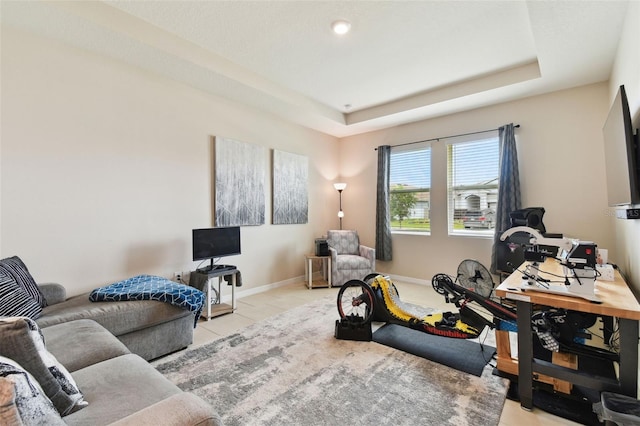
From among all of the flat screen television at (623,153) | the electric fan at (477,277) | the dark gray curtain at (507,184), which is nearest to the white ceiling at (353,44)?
the dark gray curtain at (507,184)

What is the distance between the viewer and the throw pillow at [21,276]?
2050 millimetres

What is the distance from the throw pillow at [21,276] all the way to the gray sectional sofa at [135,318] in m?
0.10

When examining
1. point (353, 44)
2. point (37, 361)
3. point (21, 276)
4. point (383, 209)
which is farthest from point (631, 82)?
point (21, 276)

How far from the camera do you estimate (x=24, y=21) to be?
7.64ft

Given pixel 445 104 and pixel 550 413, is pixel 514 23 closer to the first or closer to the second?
pixel 445 104

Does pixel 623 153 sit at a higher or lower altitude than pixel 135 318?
higher

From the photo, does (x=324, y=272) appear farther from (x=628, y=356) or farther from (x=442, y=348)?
(x=628, y=356)

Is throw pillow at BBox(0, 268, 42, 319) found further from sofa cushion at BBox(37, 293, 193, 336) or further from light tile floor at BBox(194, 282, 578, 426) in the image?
light tile floor at BBox(194, 282, 578, 426)

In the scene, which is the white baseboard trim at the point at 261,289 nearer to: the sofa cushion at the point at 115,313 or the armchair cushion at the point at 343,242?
the armchair cushion at the point at 343,242

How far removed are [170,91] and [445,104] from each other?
3556mm

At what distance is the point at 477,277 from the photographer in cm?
299

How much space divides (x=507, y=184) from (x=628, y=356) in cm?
277

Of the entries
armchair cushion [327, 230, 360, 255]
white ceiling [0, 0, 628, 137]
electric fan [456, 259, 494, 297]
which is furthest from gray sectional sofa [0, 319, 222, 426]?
armchair cushion [327, 230, 360, 255]

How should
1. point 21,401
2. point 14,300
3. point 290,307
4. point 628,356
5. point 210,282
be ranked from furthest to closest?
1. point 290,307
2. point 210,282
3. point 14,300
4. point 628,356
5. point 21,401
